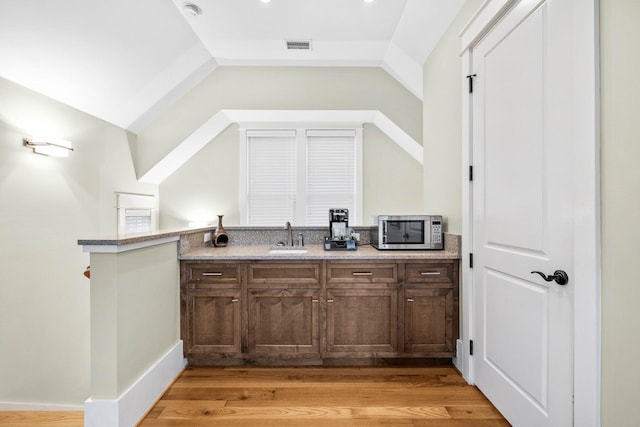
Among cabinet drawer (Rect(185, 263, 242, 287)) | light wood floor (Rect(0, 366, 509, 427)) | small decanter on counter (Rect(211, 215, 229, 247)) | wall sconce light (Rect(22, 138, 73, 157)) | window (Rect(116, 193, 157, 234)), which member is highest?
wall sconce light (Rect(22, 138, 73, 157))

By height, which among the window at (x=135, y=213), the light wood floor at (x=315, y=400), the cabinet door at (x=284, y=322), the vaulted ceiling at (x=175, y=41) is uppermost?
the vaulted ceiling at (x=175, y=41)

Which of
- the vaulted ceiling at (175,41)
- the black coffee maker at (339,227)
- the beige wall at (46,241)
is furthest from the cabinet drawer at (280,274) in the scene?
the vaulted ceiling at (175,41)

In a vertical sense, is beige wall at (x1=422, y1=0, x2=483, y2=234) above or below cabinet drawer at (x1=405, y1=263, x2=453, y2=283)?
above

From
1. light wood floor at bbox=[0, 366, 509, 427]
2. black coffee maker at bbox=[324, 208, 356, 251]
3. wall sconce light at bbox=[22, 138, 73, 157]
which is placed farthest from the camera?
black coffee maker at bbox=[324, 208, 356, 251]

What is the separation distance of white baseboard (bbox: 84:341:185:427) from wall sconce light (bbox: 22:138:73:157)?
1.92m

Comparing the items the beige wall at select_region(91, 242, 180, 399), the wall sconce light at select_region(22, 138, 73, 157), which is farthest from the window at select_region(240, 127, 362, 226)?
the beige wall at select_region(91, 242, 180, 399)

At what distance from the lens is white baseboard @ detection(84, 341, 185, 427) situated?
1613 millimetres

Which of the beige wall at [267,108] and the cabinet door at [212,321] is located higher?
the beige wall at [267,108]

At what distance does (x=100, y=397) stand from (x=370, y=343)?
168 cm

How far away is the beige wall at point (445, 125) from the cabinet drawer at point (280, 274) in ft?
3.87

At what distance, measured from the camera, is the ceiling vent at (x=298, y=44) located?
9.75 feet

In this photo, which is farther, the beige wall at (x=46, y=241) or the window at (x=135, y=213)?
the window at (x=135, y=213)

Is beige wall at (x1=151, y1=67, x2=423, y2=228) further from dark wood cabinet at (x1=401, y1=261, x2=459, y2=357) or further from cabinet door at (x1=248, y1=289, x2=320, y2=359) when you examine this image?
cabinet door at (x1=248, y1=289, x2=320, y2=359)

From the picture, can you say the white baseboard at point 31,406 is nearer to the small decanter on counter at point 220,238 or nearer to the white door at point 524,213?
the small decanter on counter at point 220,238
